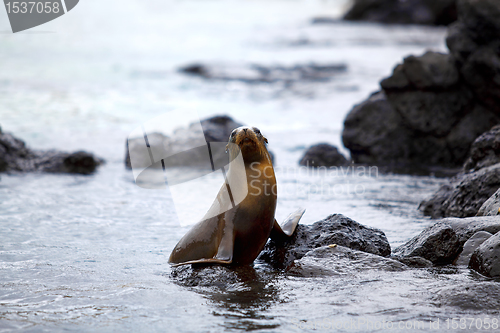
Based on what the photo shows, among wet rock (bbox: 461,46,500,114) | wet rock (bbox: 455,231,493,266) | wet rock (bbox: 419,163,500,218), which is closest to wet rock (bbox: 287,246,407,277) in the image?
wet rock (bbox: 455,231,493,266)

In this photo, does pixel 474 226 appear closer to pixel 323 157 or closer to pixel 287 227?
pixel 287 227

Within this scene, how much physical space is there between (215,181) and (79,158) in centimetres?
261

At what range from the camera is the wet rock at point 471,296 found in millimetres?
3373

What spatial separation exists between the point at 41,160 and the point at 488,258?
7.71 meters

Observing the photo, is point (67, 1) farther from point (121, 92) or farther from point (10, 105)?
point (121, 92)

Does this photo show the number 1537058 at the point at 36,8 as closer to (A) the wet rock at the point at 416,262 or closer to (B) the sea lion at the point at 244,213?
(B) the sea lion at the point at 244,213

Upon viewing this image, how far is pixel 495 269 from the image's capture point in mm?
3848

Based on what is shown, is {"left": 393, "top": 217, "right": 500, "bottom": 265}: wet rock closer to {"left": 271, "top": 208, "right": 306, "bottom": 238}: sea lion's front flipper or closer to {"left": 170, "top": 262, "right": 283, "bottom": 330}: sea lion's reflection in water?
{"left": 271, "top": 208, "right": 306, "bottom": 238}: sea lion's front flipper

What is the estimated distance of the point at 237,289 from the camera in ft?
12.7

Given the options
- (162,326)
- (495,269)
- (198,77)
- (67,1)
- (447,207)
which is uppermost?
(67,1)

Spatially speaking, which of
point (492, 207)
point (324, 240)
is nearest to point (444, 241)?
point (492, 207)

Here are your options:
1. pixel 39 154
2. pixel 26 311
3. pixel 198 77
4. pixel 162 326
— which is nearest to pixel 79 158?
pixel 39 154

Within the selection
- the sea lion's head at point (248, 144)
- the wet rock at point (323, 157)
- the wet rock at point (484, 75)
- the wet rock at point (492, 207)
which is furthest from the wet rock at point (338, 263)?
the wet rock at point (484, 75)

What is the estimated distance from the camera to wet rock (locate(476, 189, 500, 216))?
4805 millimetres
